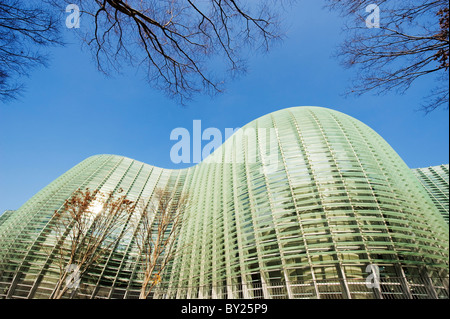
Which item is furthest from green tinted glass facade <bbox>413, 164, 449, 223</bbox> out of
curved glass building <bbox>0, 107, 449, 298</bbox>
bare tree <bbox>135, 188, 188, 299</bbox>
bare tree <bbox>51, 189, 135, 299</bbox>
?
bare tree <bbox>51, 189, 135, 299</bbox>

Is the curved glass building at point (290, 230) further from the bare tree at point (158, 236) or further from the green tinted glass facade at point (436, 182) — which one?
the green tinted glass facade at point (436, 182)

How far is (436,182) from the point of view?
936 inches

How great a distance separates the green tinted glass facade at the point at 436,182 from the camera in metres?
20.6

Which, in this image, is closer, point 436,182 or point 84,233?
point 84,233

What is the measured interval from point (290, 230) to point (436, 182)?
26402mm

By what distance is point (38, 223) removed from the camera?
57.4 ft

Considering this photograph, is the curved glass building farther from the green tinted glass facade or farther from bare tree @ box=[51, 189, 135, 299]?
the green tinted glass facade

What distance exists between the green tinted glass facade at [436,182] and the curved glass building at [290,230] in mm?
11983

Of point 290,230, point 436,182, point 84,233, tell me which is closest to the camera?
point 290,230

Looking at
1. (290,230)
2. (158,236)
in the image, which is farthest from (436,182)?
(158,236)

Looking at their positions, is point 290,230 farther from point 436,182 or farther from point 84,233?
point 436,182

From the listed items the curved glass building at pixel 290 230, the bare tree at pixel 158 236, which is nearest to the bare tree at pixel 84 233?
the bare tree at pixel 158 236

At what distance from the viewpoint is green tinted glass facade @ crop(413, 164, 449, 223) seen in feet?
67.6
